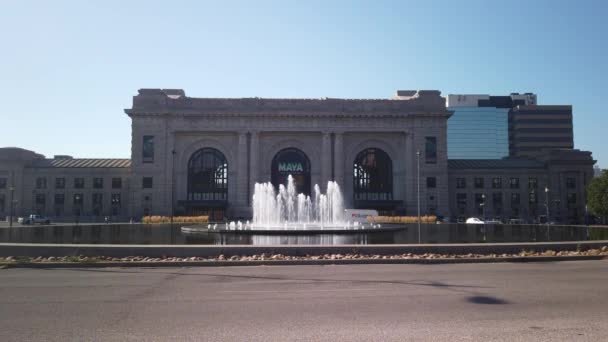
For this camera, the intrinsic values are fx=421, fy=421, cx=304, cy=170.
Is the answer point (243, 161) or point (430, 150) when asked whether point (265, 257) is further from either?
point (430, 150)

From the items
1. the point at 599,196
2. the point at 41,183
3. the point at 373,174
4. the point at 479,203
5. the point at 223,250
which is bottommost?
the point at 223,250

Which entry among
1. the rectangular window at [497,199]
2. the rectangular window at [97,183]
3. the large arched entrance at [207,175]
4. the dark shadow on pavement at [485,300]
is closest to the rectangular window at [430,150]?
the rectangular window at [497,199]

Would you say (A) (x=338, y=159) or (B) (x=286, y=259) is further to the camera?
(A) (x=338, y=159)

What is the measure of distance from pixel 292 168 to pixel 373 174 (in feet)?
48.6

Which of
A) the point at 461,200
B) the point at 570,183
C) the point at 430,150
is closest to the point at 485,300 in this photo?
the point at 430,150

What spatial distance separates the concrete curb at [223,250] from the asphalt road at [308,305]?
2.62 meters

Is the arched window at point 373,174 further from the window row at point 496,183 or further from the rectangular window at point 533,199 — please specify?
the rectangular window at point 533,199

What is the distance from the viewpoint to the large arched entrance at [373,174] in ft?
251

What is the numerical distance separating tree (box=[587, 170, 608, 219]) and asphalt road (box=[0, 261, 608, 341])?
56904 mm

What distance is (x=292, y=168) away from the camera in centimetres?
7569

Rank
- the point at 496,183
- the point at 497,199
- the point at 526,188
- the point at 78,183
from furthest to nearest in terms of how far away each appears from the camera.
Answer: the point at 496,183 → the point at 526,188 → the point at 497,199 → the point at 78,183

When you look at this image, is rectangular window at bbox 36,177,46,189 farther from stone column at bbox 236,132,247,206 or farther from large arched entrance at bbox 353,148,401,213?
large arched entrance at bbox 353,148,401,213

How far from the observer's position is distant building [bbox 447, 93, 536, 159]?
502ft

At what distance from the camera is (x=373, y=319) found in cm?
832
